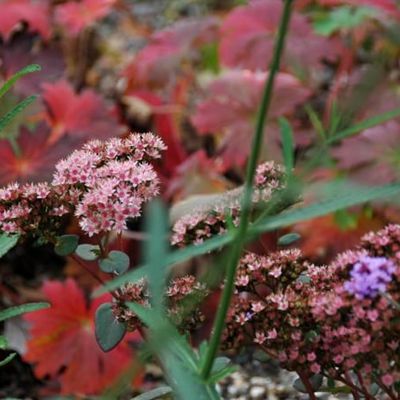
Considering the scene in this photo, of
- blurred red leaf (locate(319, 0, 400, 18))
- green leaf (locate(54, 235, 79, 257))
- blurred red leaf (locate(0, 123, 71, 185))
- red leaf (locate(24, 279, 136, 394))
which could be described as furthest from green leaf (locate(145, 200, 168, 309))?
blurred red leaf (locate(319, 0, 400, 18))

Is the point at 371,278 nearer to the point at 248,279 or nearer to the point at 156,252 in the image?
the point at 248,279

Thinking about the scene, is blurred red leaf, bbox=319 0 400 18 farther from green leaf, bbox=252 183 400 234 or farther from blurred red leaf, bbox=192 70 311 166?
green leaf, bbox=252 183 400 234

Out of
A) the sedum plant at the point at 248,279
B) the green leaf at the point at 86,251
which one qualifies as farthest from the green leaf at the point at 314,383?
the green leaf at the point at 86,251

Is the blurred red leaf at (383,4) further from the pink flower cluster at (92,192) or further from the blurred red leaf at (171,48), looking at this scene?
the pink flower cluster at (92,192)

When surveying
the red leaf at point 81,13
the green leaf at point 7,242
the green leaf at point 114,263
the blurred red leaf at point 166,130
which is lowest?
the blurred red leaf at point 166,130

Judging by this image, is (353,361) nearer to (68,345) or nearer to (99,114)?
(68,345)

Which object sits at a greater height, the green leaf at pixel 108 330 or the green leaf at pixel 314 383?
the green leaf at pixel 108 330

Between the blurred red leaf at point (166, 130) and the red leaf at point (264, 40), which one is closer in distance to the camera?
the red leaf at point (264, 40)
